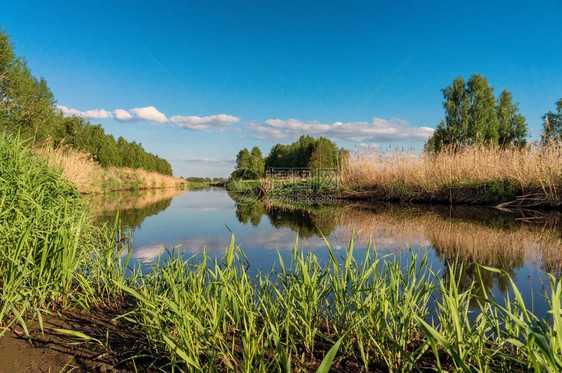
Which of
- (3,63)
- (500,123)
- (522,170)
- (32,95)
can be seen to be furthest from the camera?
(500,123)

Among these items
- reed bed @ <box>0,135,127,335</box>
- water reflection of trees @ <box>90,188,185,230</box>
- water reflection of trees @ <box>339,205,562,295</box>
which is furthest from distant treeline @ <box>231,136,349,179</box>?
reed bed @ <box>0,135,127,335</box>

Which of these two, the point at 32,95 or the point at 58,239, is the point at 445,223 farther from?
the point at 32,95

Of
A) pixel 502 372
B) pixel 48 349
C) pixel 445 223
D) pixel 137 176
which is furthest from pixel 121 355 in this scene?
pixel 137 176

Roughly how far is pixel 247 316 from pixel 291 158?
4985 cm

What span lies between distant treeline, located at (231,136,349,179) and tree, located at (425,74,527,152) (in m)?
11.9

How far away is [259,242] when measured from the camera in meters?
4.82

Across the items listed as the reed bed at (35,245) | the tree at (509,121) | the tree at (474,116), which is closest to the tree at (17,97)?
the reed bed at (35,245)

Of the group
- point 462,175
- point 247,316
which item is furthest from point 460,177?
point 247,316

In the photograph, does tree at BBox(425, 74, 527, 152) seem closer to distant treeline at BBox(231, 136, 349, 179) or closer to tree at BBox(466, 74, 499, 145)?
tree at BBox(466, 74, 499, 145)

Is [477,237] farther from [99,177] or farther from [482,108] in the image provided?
[482,108]

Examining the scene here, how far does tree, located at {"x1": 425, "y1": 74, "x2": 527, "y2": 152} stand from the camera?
100 feet

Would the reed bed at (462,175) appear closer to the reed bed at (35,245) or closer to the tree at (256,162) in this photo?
the reed bed at (35,245)

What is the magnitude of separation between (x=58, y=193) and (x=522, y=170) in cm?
1083

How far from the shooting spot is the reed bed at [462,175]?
8383mm
